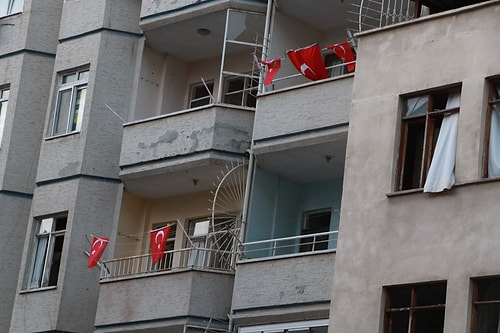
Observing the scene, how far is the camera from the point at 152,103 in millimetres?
35938

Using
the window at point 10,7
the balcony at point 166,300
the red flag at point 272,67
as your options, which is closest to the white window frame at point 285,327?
the balcony at point 166,300

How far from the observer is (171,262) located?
34.7m

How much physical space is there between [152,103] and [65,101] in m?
1.92

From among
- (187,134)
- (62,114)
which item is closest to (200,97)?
(62,114)

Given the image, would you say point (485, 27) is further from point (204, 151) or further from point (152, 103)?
point (152, 103)

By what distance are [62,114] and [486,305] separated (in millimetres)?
14318

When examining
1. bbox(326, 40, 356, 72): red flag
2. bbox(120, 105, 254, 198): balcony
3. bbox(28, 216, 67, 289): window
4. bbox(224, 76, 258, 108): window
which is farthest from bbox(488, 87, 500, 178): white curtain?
bbox(28, 216, 67, 289): window

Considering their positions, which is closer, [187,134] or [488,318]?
[488,318]

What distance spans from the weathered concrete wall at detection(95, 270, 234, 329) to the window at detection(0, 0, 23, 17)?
28.3 ft

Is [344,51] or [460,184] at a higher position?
[344,51]

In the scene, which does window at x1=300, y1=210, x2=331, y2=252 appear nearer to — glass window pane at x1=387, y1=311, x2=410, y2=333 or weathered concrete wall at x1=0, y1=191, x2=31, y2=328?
glass window pane at x1=387, y1=311, x2=410, y2=333

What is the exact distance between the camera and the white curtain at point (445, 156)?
82.8 feet

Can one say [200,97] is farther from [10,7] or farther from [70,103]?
[10,7]

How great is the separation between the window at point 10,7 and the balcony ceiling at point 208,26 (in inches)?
169
